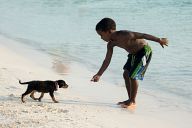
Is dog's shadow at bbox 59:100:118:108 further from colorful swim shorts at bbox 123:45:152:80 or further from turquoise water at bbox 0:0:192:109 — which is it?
turquoise water at bbox 0:0:192:109

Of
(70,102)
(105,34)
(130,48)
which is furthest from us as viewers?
(70,102)

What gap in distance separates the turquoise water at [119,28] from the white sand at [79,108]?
576mm

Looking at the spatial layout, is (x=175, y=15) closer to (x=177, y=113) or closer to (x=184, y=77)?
(x=184, y=77)

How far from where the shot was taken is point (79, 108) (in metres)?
6.72

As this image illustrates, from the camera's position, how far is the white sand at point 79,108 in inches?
230

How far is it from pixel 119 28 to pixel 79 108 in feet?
34.2

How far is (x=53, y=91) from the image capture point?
22.9 ft

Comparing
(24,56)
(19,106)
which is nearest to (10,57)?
(24,56)

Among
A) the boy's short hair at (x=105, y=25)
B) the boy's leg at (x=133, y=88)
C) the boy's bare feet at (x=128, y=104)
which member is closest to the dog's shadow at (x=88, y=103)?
the boy's bare feet at (x=128, y=104)

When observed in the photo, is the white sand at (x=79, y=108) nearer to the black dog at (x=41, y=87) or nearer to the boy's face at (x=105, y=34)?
the black dog at (x=41, y=87)

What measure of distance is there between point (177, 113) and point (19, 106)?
2128 mm

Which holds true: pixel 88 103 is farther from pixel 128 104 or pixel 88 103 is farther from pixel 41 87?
pixel 41 87

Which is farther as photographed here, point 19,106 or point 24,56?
point 24,56

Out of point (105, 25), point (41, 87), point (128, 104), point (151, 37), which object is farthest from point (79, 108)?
point (151, 37)
